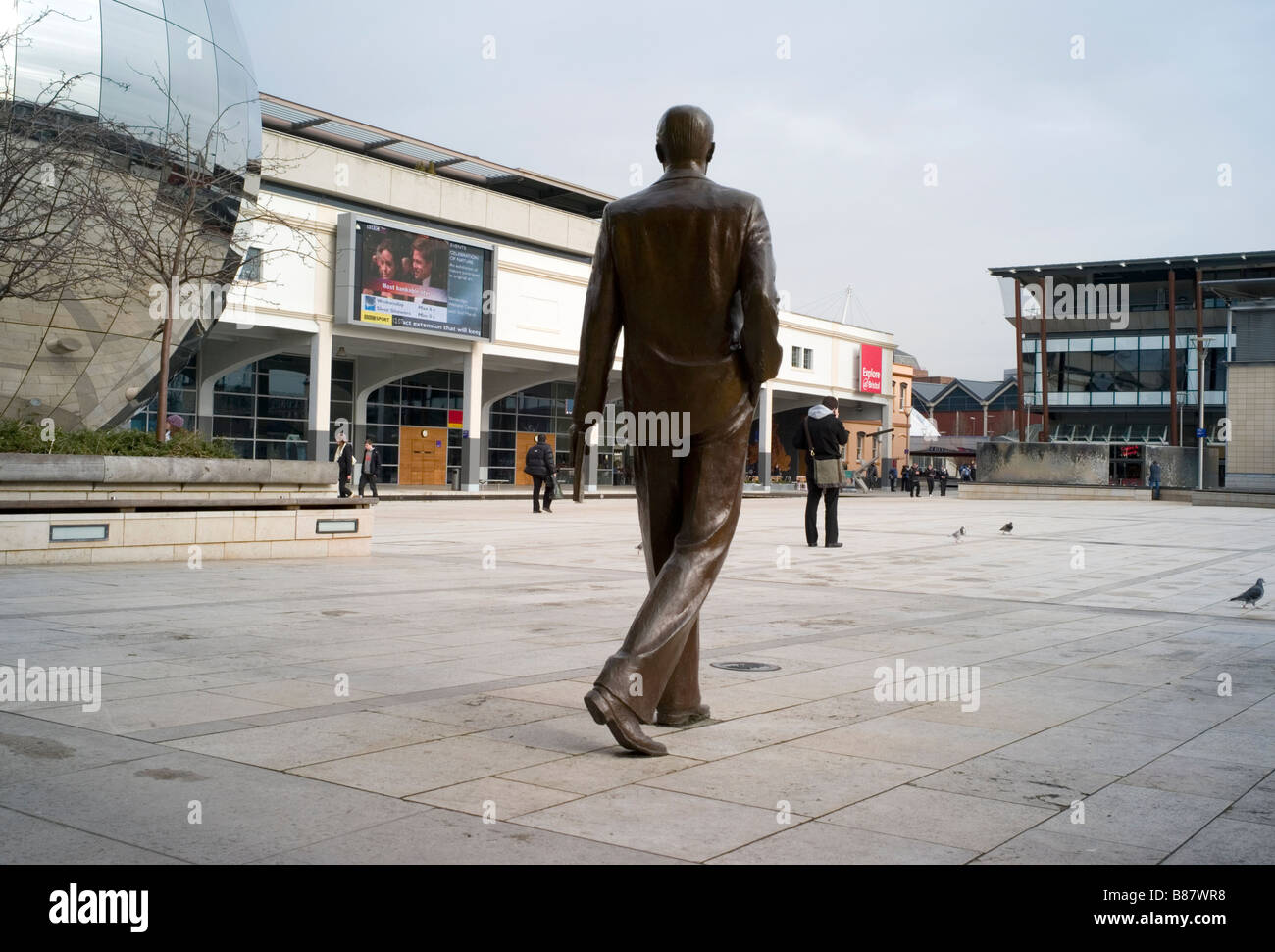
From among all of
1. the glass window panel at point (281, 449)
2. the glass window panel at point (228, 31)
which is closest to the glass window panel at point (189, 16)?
the glass window panel at point (228, 31)

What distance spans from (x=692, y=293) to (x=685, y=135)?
744 millimetres

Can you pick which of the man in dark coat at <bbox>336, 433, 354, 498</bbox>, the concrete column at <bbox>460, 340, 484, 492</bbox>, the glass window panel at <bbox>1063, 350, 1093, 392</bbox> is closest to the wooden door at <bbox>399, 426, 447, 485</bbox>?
the concrete column at <bbox>460, 340, 484, 492</bbox>

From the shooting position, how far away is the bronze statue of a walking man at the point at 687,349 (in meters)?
4.64

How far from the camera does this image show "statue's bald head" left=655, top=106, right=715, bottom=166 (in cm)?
492

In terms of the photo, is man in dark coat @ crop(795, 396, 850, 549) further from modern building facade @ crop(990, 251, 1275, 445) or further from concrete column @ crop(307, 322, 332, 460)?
modern building facade @ crop(990, 251, 1275, 445)

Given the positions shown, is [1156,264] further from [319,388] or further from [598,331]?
[598,331]

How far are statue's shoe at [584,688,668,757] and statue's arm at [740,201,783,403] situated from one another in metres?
1.38

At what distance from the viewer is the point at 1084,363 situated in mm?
75062

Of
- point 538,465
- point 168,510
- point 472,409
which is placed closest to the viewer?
point 168,510

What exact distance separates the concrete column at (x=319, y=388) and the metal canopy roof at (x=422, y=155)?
677 centimetres

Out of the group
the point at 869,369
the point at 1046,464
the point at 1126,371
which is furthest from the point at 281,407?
the point at 1126,371

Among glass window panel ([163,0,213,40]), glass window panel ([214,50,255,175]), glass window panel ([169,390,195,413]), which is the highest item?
glass window panel ([163,0,213,40])

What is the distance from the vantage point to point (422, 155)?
43.6 m

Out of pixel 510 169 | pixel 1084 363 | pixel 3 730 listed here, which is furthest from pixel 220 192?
pixel 1084 363
